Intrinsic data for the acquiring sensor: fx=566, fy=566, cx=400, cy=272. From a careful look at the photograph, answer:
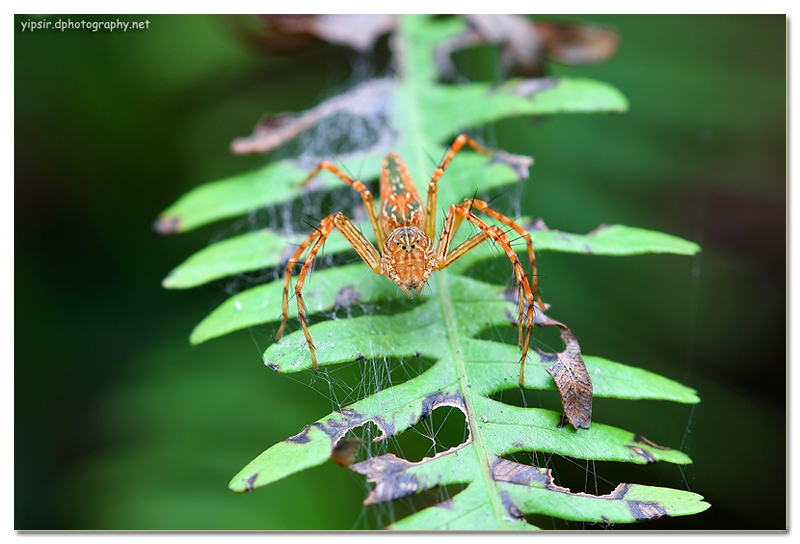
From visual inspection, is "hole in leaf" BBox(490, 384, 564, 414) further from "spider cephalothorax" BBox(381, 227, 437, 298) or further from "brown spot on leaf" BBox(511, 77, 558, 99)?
"brown spot on leaf" BBox(511, 77, 558, 99)

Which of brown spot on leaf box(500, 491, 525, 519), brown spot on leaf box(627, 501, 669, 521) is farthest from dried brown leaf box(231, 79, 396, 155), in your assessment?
brown spot on leaf box(627, 501, 669, 521)

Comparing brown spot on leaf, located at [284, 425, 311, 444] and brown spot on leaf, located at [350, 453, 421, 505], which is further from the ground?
brown spot on leaf, located at [284, 425, 311, 444]

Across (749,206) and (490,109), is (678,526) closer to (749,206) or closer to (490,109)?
(749,206)

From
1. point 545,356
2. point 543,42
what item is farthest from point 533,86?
point 545,356

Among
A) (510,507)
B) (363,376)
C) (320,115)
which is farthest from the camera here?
(320,115)

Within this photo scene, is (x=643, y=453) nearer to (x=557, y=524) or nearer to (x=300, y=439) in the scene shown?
(x=557, y=524)

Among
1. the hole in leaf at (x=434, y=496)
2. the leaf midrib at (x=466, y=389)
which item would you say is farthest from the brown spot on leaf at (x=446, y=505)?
the leaf midrib at (x=466, y=389)
